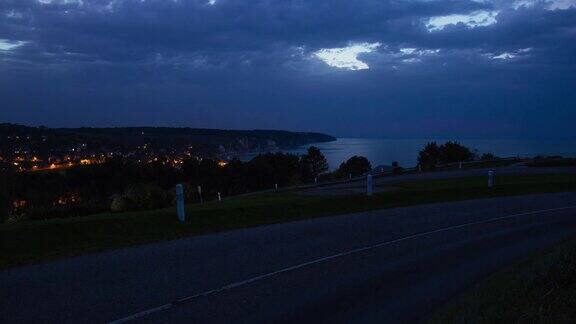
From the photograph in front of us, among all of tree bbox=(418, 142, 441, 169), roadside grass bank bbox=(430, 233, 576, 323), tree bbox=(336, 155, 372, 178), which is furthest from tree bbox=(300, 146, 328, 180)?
roadside grass bank bbox=(430, 233, 576, 323)

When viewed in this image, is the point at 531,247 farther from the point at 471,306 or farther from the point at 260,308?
the point at 260,308

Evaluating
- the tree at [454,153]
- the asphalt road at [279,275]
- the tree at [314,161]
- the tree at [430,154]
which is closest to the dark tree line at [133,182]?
the tree at [314,161]

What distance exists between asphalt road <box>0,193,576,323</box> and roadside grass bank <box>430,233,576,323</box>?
1.74 ft

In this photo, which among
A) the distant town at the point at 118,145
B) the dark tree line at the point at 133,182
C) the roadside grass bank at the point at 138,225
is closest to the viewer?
the roadside grass bank at the point at 138,225

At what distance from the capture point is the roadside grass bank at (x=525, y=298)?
6.03 meters

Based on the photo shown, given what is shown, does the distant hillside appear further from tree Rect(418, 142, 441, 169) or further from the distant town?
tree Rect(418, 142, 441, 169)

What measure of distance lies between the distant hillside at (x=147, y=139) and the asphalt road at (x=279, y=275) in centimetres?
4615

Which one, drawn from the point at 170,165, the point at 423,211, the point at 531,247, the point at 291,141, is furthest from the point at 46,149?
the point at 291,141

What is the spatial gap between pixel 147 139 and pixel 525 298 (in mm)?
106722

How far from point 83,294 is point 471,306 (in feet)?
15.6

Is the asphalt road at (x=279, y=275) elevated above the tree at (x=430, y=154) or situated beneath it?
situated beneath

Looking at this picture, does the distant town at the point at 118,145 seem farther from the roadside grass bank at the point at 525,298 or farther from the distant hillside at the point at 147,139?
the roadside grass bank at the point at 525,298

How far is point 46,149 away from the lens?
71.6 m

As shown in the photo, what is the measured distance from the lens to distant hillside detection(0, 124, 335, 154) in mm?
73125
